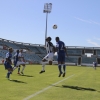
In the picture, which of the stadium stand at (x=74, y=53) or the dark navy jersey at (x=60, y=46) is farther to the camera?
the stadium stand at (x=74, y=53)

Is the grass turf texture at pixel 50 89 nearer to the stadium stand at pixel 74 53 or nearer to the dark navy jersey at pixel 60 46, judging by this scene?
the dark navy jersey at pixel 60 46

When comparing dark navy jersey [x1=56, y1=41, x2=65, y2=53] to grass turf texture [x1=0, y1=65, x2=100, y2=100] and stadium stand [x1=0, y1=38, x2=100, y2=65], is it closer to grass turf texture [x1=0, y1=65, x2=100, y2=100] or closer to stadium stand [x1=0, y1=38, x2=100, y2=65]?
grass turf texture [x1=0, y1=65, x2=100, y2=100]

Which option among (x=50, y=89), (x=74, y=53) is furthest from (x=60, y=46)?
(x=74, y=53)

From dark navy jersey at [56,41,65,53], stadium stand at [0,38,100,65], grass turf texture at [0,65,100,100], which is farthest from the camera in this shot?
stadium stand at [0,38,100,65]

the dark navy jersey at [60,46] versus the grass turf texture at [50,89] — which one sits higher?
the dark navy jersey at [60,46]

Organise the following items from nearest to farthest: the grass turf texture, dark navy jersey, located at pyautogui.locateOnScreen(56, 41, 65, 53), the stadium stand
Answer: the grass turf texture
dark navy jersey, located at pyautogui.locateOnScreen(56, 41, 65, 53)
the stadium stand

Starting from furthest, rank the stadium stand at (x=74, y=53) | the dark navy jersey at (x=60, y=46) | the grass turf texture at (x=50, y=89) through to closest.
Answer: the stadium stand at (x=74, y=53), the dark navy jersey at (x=60, y=46), the grass turf texture at (x=50, y=89)

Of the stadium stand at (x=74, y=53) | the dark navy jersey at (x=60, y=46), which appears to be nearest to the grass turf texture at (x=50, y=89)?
the dark navy jersey at (x=60, y=46)

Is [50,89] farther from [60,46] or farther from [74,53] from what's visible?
[74,53]

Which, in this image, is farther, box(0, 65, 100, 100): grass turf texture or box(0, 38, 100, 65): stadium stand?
box(0, 38, 100, 65): stadium stand

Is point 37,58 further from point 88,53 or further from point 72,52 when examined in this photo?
point 88,53

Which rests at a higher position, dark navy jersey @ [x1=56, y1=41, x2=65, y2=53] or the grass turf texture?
dark navy jersey @ [x1=56, y1=41, x2=65, y2=53]

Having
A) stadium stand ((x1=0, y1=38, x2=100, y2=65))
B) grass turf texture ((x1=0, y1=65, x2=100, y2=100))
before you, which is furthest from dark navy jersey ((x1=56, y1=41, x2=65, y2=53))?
Result: stadium stand ((x1=0, y1=38, x2=100, y2=65))

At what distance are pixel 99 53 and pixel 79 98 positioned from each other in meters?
91.0
